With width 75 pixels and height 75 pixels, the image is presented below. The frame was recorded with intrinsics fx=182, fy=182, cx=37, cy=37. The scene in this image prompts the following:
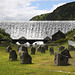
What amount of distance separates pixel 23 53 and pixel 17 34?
69654 mm

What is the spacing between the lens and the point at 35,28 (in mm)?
95938

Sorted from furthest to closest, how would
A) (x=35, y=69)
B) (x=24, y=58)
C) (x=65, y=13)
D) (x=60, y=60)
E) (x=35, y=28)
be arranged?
(x=65, y=13) < (x=35, y=28) < (x=24, y=58) < (x=60, y=60) < (x=35, y=69)

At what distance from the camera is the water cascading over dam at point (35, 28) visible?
297 ft

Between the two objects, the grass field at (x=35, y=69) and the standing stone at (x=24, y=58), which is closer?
the grass field at (x=35, y=69)

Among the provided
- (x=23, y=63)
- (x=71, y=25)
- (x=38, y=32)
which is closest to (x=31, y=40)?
(x=38, y=32)

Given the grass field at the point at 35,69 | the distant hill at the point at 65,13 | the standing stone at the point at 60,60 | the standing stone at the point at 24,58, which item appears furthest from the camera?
the distant hill at the point at 65,13

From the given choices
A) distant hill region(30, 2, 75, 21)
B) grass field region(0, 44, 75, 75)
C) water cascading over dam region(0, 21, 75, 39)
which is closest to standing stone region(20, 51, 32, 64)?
grass field region(0, 44, 75, 75)

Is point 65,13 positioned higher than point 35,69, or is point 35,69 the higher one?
Answer: point 65,13

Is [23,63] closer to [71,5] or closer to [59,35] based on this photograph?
[59,35]

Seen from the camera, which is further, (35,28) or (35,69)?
(35,28)

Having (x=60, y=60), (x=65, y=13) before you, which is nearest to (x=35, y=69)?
(x=60, y=60)

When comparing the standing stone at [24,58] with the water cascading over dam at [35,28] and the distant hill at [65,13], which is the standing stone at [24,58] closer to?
the water cascading over dam at [35,28]

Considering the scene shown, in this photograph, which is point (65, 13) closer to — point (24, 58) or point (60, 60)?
point (24, 58)

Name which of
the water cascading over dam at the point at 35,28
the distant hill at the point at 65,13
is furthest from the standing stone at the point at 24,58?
the distant hill at the point at 65,13
